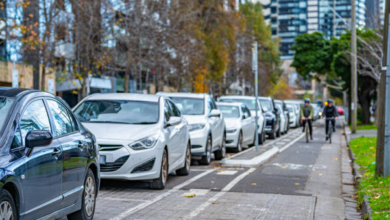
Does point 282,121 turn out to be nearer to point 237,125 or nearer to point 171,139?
point 237,125

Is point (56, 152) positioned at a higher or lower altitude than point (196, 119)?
lower

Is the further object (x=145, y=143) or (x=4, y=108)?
(x=145, y=143)

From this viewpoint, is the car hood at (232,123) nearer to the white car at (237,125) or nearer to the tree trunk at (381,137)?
the white car at (237,125)

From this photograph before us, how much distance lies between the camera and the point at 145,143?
10.6 meters

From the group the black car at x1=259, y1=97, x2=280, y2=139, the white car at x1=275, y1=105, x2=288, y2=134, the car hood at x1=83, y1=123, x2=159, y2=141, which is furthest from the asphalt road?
the white car at x1=275, y1=105, x2=288, y2=134

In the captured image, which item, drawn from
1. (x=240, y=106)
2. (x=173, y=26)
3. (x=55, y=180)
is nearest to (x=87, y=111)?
(x=55, y=180)

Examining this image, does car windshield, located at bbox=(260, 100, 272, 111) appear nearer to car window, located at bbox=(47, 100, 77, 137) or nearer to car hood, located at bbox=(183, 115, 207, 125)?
car hood, located at bbox=(183, 115, 207, 125)

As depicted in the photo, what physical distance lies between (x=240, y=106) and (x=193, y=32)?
67.5 feet

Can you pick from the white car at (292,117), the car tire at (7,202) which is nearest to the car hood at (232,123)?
the car tire at (7,202)

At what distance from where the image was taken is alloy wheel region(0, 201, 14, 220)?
5009 mm

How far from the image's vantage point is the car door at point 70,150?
6.57m

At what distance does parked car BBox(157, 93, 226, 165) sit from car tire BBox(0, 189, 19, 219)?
1031cm

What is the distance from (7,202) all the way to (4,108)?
1.05 m

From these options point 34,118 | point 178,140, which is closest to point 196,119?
point 178,140
